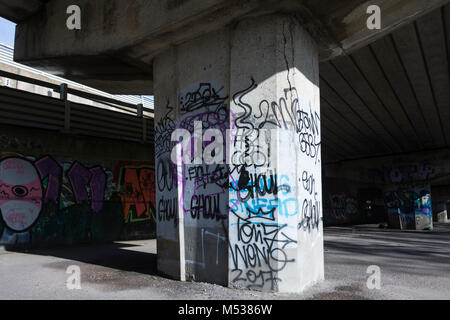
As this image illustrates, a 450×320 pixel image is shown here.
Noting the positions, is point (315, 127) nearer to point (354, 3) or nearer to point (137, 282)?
point (354, 3)

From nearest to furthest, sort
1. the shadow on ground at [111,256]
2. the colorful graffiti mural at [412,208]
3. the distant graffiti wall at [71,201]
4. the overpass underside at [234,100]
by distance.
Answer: the overpass underside at [234,100] < the shadow on ground at [111,256] < the distant graffiti wall at [71,201] < the colorful graffiti mural at [412,208]

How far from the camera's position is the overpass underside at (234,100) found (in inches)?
189

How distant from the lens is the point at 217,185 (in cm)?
519

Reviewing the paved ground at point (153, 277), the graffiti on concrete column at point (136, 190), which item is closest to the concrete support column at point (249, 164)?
the paved ground at point (153, 277)

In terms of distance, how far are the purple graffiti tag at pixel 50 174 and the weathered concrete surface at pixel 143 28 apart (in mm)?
2642

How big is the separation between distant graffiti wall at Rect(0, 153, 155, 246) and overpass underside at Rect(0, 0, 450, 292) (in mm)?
3154

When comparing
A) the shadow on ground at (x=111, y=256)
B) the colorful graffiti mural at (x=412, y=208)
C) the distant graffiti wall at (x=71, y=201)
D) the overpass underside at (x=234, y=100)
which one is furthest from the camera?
the colorful graffiti mural at (x=412, y=208)

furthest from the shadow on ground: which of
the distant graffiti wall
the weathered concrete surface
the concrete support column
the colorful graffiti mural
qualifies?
the colorful graffiti mural

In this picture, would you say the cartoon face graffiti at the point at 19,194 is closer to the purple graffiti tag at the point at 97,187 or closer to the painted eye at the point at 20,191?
the painted eye at the point at 20,191

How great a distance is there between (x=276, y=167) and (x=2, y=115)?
23.5ft

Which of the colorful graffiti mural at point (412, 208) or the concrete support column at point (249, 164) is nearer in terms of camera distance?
the concrete support column at point (249, 164)

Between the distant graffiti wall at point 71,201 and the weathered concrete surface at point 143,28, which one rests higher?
the weathered concrete surface at point 143,28

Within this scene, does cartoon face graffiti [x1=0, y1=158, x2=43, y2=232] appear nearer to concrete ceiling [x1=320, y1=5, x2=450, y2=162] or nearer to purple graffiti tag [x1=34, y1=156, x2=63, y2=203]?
purple graffiti tag [x1=34, y1=156, x2=63, y2=203]

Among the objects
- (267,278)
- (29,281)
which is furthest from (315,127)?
(29,281)
